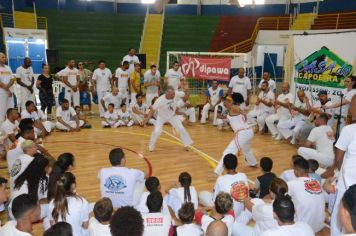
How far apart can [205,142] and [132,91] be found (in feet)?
13.6

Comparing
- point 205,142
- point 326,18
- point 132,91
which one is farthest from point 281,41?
point 205,142

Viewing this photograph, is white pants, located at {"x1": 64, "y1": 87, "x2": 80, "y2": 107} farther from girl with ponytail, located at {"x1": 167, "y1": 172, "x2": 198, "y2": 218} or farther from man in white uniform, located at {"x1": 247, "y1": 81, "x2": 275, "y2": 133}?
girl with ponytail, located at {"x1": 167, "y1": 172, "x2": 198, "y2": 218}

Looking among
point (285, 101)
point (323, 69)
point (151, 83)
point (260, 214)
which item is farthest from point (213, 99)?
point (260, 214)

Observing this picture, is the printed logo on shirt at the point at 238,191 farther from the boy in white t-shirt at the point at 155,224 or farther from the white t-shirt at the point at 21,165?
the white t-shirt at the point at 21,165

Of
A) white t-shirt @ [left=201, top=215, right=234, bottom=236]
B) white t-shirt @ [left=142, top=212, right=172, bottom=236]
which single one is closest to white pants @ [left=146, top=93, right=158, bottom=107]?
white t-shirt @ [left=201, top=215, right=234, bottom=236]

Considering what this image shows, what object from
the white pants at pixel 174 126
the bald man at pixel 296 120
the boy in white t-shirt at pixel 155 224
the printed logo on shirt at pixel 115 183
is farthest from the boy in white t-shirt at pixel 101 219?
the bald man at pixel 296 120

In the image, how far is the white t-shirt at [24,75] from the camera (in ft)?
38.2

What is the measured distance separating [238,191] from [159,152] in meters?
4.64

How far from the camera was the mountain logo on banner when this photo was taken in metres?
11.1

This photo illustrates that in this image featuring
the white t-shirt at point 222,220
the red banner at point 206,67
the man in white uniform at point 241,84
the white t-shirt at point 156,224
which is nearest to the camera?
the white t-shirt at point 156,224

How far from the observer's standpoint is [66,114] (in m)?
11.5

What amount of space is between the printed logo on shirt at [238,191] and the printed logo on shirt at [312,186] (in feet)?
2.63

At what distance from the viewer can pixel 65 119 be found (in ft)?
37.9

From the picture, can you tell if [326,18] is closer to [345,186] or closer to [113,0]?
[113,0]
